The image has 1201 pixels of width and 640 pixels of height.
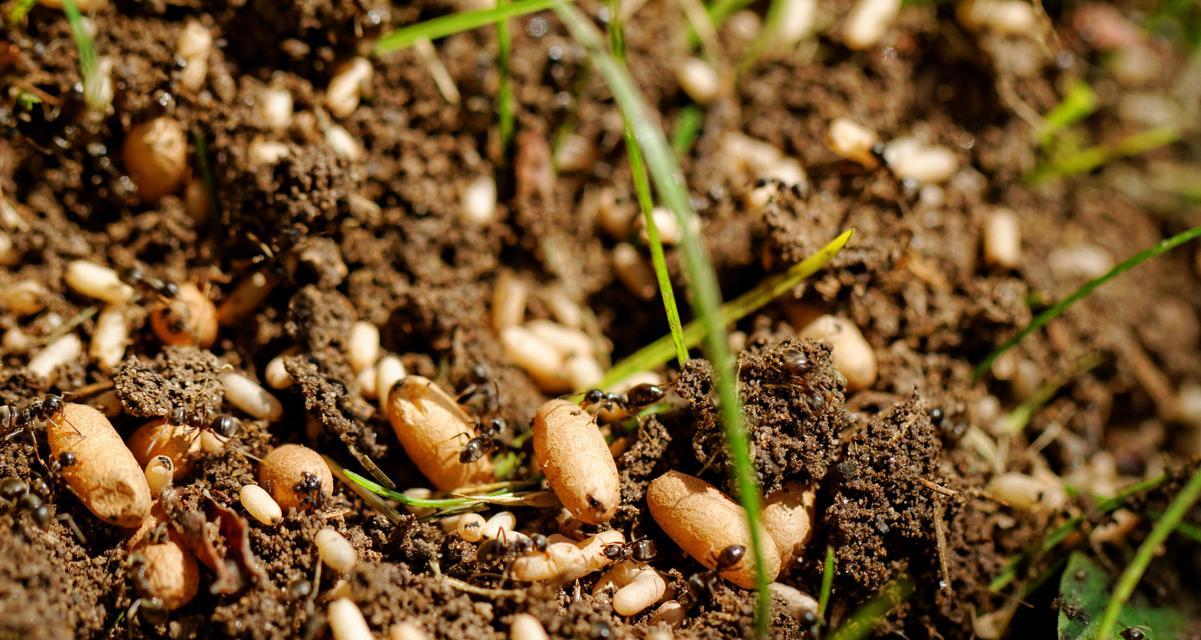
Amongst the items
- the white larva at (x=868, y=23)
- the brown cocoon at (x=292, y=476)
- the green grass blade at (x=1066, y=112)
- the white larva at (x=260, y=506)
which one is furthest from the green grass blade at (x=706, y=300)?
the green grass blade at (x=1066, y=112)

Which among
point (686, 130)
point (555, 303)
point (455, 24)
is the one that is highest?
point (455, 24)

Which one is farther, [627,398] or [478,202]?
[478,202]

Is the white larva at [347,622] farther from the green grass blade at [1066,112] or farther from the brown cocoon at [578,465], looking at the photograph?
the green grass blade at [1066,112]

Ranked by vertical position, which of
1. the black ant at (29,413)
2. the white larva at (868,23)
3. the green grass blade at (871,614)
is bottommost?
the green grass blade at (871,614)

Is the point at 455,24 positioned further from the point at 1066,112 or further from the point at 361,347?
the point at 1066,112

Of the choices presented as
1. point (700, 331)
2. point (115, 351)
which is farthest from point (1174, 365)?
point (115, 351)

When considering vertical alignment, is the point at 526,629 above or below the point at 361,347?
below

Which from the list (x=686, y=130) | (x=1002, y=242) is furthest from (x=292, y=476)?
(x=1002, y=242)
